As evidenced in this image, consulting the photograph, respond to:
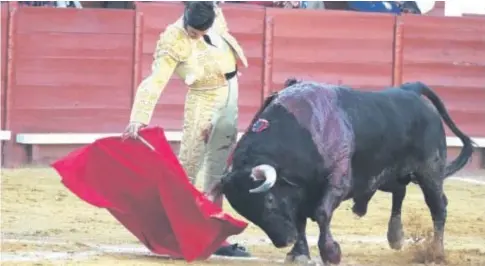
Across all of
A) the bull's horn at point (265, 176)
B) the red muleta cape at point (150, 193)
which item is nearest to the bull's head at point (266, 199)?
the bull's horn at point (265, 176)

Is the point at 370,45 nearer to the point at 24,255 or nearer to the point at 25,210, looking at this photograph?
the point at 25,210

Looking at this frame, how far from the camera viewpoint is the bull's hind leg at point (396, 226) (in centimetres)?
635

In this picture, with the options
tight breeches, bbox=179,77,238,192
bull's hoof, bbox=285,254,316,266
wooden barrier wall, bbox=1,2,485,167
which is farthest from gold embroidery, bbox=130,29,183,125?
wooden barrier wall, bbox=1,2,485,167

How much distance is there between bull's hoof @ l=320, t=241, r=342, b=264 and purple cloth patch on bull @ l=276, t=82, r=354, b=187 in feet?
0.84

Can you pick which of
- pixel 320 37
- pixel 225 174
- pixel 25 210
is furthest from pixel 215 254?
pixel 320 37

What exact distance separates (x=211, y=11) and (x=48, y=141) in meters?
5.31

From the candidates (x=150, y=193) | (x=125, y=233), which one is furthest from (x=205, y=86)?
(x=125, y=233)

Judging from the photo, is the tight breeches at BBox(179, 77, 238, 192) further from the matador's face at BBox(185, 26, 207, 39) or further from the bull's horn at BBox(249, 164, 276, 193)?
the bull's horn at BBox(249, 164, 276, 193)

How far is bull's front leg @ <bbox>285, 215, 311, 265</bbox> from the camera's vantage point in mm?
5680

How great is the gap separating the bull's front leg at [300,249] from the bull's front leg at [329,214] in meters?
0.15

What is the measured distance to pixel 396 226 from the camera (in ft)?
20.9

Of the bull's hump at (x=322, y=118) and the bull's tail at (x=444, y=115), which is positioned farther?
the bull's tail at (x=444, y=115)

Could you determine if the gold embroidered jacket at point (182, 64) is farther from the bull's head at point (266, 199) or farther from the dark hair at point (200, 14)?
the bull's head at point (266, 199)

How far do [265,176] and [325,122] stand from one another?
17.8 inches
